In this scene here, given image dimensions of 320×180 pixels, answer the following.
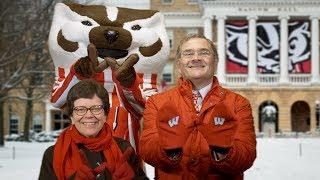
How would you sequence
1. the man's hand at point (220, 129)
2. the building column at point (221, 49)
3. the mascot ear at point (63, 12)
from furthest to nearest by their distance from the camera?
1. the building column at point (221, 49)
2. the mascot ear at point (63, 12)
3. the man's hand at point (220, 129)

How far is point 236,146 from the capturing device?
384 cm

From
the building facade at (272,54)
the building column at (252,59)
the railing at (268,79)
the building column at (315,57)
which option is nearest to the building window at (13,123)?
the building facade at (272,54)

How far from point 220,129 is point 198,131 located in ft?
0.52

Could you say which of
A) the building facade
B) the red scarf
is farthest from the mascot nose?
the building facade

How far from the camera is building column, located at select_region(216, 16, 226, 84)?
4547 centimetres

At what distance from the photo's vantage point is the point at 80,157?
3.92m

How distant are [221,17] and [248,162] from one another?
43.5m

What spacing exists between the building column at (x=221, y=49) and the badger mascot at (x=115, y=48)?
1541 inches

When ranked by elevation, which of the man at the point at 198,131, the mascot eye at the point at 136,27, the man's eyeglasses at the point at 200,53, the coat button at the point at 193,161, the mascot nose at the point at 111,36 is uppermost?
the mascot eye at the point at 136,27

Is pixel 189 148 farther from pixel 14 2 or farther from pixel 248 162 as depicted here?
pixel 14 2

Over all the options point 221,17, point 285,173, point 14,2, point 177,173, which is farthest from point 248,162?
point 221,17

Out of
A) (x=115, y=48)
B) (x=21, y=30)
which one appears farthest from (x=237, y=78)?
(x=115, y=48)

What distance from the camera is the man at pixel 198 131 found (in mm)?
3875

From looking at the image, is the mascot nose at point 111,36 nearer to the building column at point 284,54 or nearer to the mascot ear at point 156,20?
the mascot ear at point 156,20
